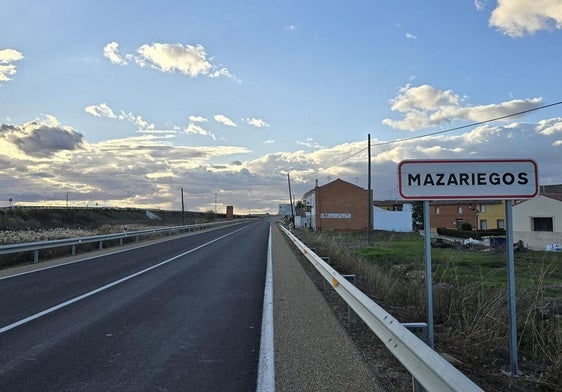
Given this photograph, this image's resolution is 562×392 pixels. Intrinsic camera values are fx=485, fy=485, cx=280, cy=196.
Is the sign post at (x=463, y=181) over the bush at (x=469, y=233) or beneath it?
over

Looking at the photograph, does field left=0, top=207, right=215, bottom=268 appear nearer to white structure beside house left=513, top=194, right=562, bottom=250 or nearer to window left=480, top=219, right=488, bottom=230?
white structure beside house left=513, top=194, right=562, bottom=250

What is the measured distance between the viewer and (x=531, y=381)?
16.1 ft

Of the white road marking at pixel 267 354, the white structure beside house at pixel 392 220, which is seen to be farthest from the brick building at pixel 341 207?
the white road marking at pixel 267 354

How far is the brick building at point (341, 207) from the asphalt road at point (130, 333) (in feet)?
213

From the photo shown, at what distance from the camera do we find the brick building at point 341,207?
255 feet

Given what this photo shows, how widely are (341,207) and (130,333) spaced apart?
237 ft

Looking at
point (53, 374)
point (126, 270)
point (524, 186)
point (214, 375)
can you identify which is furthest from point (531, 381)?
point (126, 270)

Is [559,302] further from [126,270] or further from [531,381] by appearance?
[126,270]

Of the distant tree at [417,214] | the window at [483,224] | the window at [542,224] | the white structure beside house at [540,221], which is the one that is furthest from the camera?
the distant tree at [417,214]

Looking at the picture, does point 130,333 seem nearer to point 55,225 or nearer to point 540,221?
point 540,221

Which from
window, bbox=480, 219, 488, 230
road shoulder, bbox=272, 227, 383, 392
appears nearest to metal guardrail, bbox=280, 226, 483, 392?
road shoulder, bbox=272, 227, 383, 392

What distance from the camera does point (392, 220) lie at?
7969 cm

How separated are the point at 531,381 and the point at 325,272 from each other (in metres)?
5.93

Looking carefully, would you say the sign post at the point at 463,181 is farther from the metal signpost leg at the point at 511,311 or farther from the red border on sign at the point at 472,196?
the metal signpost leg at the point at 511,311
